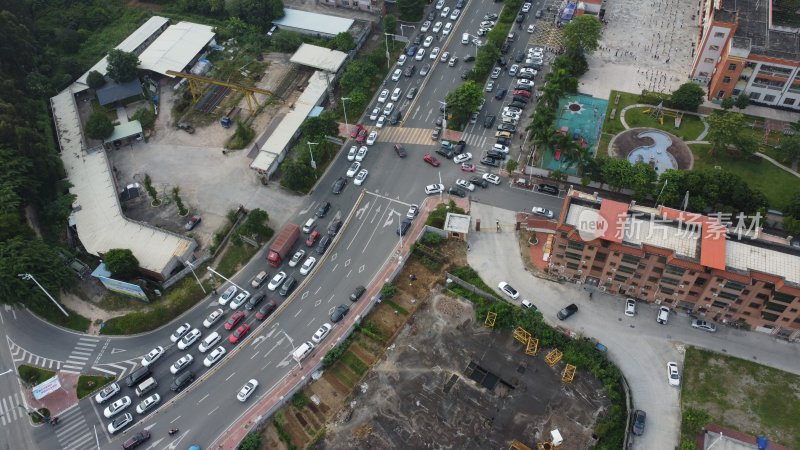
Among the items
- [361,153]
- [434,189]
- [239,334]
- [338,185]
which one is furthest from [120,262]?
[434,189]

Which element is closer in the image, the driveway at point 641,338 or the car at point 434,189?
the driveway at point 641,338

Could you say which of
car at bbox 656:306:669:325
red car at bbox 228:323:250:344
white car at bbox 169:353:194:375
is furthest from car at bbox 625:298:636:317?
white car at bbox 169:353:194:375

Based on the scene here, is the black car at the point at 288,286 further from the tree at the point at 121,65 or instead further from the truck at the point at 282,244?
the tree at the point at 121,65

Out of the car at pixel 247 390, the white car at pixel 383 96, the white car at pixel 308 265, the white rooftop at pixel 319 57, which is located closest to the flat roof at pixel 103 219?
the white car at pixel 308 265

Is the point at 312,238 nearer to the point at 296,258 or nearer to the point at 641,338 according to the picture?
the point at 296,258

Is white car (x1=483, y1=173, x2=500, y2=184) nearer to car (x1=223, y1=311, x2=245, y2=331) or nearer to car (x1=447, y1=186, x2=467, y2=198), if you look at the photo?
car (x1=447, y1=186, x2=467, y2=198)

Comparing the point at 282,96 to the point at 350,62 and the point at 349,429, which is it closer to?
the point at 350,62
